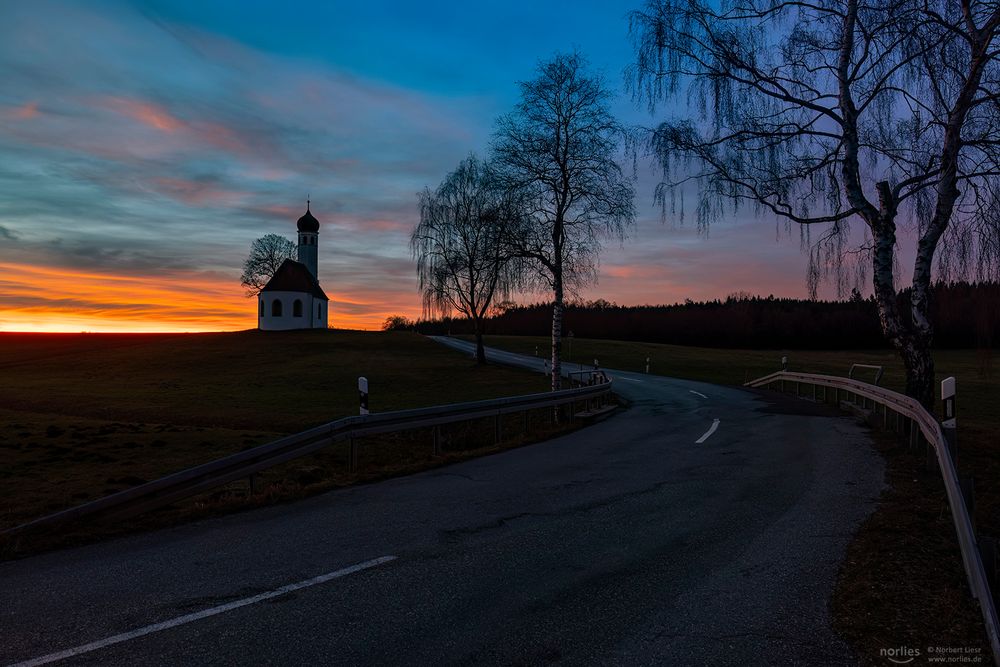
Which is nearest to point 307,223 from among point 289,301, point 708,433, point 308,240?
point 308,240

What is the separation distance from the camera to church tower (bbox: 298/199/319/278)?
8712cm

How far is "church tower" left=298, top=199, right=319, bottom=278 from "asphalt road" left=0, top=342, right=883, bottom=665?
83.3 m

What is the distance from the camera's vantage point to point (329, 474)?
10516mm

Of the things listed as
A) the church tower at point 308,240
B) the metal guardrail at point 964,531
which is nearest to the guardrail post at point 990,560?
the metal guardrail at point 964,531

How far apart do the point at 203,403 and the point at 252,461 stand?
20983mm

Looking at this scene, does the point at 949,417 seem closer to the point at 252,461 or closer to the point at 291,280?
the point at 252,461

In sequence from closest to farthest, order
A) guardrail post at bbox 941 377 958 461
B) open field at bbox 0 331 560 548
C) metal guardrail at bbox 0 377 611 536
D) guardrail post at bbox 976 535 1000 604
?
guardrail post at bbox 976 535 1000 604
metal guardrail at bbox 0 377 611 536
guardrail post at bbox 941 377 958 461
open field at bbox 0 331 560 548

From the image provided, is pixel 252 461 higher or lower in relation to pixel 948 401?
lower

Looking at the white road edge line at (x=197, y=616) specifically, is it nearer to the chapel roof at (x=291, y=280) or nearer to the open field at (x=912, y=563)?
the open field at (x=912, y=563)

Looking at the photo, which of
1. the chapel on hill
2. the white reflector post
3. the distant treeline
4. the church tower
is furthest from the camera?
the distant treeline

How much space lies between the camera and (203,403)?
26.8 m

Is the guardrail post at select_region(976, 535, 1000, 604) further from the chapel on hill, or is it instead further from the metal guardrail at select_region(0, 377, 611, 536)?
the chapel on hill

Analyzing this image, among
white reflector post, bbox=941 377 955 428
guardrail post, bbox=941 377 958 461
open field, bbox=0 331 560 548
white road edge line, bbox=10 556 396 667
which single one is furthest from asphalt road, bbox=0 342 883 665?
open field, bbox=0 331 560 548

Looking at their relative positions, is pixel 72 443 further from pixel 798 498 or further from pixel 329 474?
pixel 798 498
